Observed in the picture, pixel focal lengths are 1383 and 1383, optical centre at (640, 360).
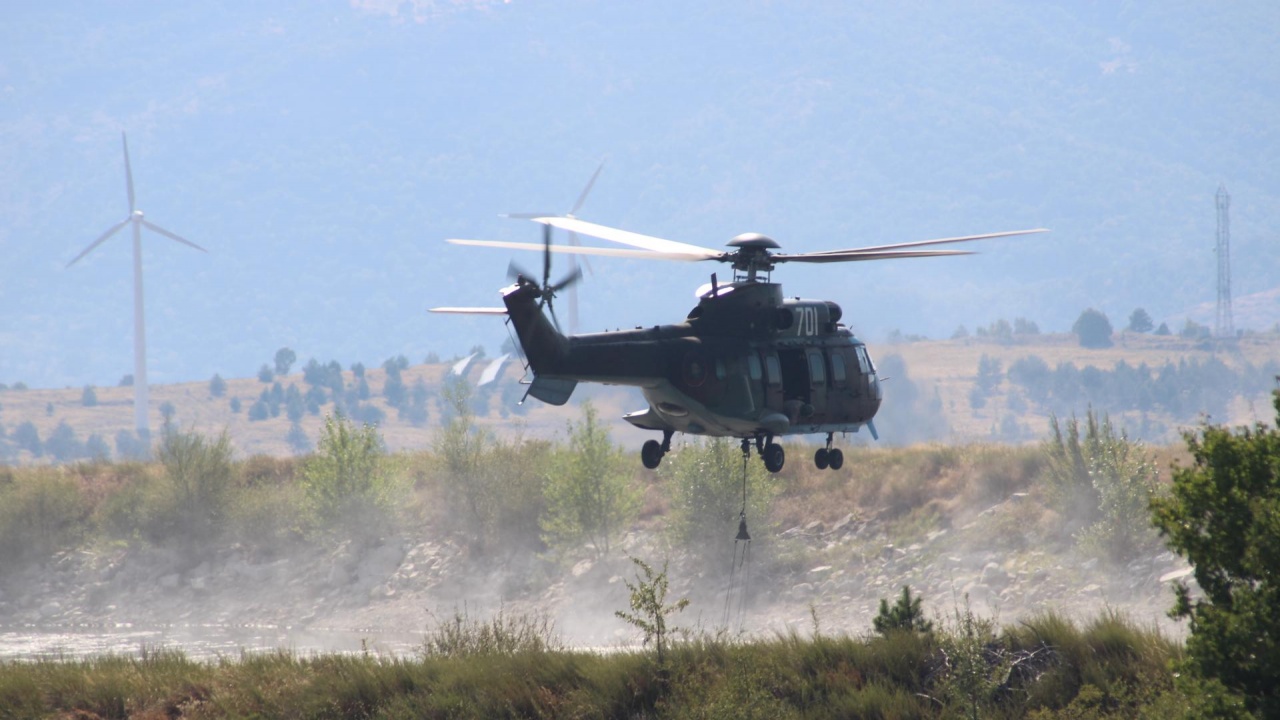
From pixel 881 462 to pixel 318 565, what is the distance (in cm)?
3039

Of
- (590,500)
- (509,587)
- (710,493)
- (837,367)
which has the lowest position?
(509,587)

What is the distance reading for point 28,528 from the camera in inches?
2987

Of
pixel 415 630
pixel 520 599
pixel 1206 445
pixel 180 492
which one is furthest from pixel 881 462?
pixel 1206 445

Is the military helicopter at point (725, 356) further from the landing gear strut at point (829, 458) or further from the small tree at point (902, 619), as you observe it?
the small tree at point (902, 619)

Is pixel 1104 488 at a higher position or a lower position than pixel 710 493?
higher

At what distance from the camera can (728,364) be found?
28.9 meters

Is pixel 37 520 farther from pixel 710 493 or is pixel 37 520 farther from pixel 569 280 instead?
pixel 569 280

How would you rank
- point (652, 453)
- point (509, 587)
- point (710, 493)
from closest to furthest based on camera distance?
1. point (652, 453)
2. point (710, 493)
3. point (509, 587)

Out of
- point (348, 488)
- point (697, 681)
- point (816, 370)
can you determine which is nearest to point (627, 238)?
point (816, 370)

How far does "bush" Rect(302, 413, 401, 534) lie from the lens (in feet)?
244

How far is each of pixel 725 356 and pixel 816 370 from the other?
237cm

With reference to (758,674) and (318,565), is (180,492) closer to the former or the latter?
(318,565)

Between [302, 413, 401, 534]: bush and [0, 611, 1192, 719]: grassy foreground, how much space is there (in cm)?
4011

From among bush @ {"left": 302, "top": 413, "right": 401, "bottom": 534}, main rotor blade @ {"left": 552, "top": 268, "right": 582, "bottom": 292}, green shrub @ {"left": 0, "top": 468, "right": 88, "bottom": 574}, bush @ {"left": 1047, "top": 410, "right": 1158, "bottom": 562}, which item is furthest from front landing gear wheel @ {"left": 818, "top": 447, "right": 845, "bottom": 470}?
green shrub @ {"left": 0, "top": 468, "right": 88, "bottom": 574}
